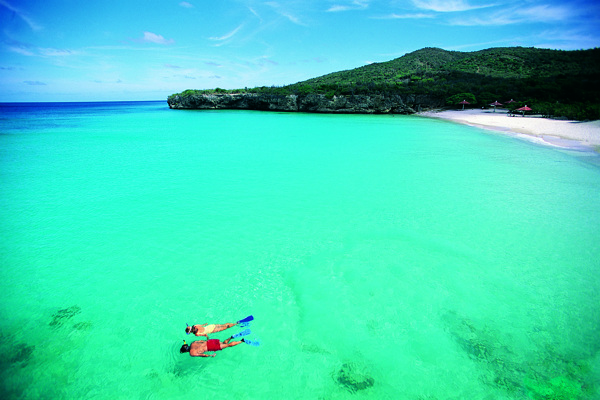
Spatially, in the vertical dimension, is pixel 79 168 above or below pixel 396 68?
below

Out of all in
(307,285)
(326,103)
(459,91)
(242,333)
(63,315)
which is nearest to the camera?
(242,333)

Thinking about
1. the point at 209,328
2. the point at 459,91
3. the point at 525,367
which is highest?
the point at 459,91

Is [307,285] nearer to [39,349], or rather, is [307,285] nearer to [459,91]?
[39,349]

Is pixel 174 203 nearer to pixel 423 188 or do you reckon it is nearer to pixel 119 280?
pixel 119 280

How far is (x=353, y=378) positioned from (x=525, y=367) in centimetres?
255

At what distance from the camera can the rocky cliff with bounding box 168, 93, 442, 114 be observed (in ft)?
165

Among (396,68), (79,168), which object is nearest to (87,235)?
(79,168)

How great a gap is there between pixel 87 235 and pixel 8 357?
4306 millimetres

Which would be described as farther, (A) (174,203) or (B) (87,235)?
(A) (174,203)

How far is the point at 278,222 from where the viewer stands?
887cm

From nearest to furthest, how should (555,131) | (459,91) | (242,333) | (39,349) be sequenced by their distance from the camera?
(39,349) < (242,333) < (555,131) < (459,91)

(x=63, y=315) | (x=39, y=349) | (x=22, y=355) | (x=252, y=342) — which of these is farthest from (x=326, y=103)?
(x=22, y=355)

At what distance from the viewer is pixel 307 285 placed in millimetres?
6023

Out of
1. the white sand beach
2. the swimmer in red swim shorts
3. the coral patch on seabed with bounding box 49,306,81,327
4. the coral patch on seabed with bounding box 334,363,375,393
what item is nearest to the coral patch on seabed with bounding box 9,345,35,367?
the coral patch on seabed with bounding box 49,306,81,327
